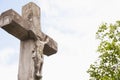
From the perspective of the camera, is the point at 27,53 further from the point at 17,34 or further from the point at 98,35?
the point at 98,35

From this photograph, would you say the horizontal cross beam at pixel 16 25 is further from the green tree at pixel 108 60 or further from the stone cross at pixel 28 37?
the green tree at pixel 108 60

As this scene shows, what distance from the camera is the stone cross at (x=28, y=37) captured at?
696 centimetres

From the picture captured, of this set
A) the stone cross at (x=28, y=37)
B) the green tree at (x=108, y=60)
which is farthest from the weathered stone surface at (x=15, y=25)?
the green tree at (x=108, y=60)

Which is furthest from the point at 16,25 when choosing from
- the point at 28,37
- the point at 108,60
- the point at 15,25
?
the point at 108,60

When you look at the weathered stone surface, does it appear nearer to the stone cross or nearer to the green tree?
the stone cross

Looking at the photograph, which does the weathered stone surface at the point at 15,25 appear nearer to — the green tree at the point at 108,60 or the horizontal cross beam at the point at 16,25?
the horizontal cross beam at the point at 16,25

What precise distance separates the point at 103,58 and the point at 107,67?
2.00 feet

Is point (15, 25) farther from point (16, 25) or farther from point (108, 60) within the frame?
point (108, 60)

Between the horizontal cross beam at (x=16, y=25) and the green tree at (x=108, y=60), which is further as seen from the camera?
the green tree at (x=108, y=60)

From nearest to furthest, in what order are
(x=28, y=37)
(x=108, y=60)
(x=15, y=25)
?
(x=15, y=25)
(x=28, y=37)
(x=108, y=60)

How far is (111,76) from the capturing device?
791 inches

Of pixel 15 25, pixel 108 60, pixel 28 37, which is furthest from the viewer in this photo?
pixel 108 60

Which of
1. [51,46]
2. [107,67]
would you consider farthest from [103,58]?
[51,46]

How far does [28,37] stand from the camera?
7.49 meters
